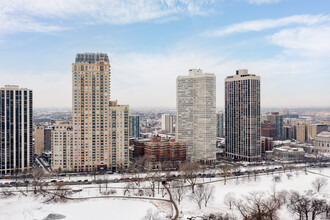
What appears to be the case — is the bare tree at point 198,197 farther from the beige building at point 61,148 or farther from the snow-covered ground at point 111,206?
the beige building at point 61,148

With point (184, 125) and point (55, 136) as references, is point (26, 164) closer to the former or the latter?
point (55, 136)

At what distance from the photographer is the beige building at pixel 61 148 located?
2544 inches

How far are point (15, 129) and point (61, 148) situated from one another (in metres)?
10.6

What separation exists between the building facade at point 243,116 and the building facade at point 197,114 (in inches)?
421

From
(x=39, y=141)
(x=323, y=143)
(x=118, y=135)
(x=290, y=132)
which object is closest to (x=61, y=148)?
(x=118, y=135)

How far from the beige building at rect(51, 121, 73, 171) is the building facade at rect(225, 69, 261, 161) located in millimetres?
46648

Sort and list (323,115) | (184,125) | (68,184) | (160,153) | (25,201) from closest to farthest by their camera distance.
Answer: (25,201), (68,184), (160,153), (184,125), (323,115)

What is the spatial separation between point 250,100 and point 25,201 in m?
61.0

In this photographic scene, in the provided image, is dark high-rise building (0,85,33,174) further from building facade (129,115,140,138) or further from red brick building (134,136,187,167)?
building facade (129,115,140,138)

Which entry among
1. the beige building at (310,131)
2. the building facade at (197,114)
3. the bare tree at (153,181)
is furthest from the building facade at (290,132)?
the bare tree at (153,181)

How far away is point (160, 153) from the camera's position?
7700 cm

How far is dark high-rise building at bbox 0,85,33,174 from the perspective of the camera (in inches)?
2511

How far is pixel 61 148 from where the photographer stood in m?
64.9

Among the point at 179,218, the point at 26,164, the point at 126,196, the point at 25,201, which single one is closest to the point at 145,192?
the point at 126,196
